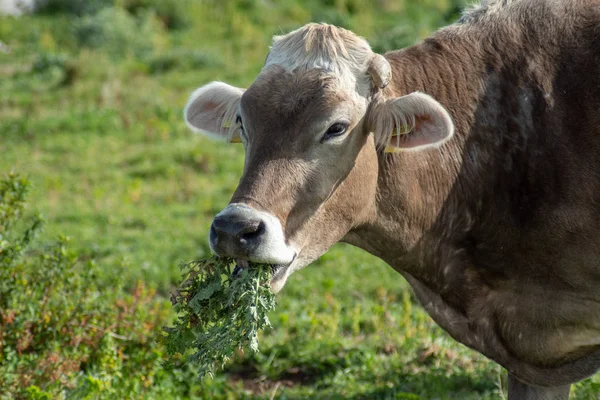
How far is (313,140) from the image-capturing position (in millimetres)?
4730

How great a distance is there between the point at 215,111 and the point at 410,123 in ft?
3.93

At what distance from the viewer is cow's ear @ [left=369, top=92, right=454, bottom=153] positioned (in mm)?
4828

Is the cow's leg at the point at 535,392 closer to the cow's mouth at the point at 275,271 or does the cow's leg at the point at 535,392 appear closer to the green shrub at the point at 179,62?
the cow's mouth at the point at 275,271

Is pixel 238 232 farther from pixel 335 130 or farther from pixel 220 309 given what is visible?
pixel 335 130

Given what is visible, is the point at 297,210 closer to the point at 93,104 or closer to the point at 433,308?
the point at 433,308

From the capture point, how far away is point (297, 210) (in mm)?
4727

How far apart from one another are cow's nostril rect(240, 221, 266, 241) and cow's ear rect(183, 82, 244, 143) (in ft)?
3.13

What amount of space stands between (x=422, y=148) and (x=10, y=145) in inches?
391

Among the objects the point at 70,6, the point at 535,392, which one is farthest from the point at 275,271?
the point at 70,6

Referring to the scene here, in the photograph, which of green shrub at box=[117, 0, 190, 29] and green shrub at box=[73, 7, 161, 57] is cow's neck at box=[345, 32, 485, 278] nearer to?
green shrub at box=[73, 7, 161, 57]

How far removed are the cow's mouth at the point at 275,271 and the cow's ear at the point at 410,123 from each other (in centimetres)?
85

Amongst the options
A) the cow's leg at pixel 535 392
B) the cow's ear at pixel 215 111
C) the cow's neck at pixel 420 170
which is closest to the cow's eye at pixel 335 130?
the cow's neck at pixel 420 170

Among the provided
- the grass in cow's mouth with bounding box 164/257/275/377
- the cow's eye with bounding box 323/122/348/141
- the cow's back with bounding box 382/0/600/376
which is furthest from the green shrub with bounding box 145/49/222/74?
the cow's eye with bounding box 323/122/348/141

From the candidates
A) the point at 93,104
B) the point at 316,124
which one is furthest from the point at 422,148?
the point at 93,104
